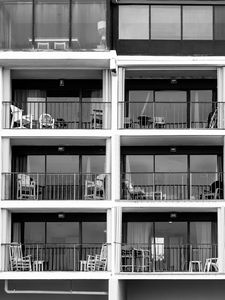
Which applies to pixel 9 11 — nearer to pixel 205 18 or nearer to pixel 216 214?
pixel 205 18

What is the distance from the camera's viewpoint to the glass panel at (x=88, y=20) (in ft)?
111

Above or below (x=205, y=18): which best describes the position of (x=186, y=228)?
below

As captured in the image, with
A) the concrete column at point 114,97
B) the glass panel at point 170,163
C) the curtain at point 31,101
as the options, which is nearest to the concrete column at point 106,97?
the concrete column at point 114,97

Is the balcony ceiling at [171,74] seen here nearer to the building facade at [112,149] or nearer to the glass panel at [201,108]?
the building facade at [112,149]

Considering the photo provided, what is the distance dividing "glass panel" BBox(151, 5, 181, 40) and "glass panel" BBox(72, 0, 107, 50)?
232 cm

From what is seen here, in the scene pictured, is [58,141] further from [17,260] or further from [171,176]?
[17,260]

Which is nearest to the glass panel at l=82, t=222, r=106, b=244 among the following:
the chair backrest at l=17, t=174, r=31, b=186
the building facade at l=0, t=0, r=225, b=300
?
the building facade at l=0, t=0, r=225, b=300

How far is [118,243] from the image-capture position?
33.2m

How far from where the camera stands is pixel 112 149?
111 ft

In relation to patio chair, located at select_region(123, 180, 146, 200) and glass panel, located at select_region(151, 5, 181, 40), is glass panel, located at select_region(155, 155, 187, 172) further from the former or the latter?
glass panel, located at select_region(151, 5, 181, 40)

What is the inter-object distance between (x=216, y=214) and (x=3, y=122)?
8232 mm

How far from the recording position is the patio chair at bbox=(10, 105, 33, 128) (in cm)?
3422

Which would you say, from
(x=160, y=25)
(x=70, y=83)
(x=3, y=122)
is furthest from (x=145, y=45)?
(x=3, y=122)

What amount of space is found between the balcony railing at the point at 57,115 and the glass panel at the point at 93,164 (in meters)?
1.16
